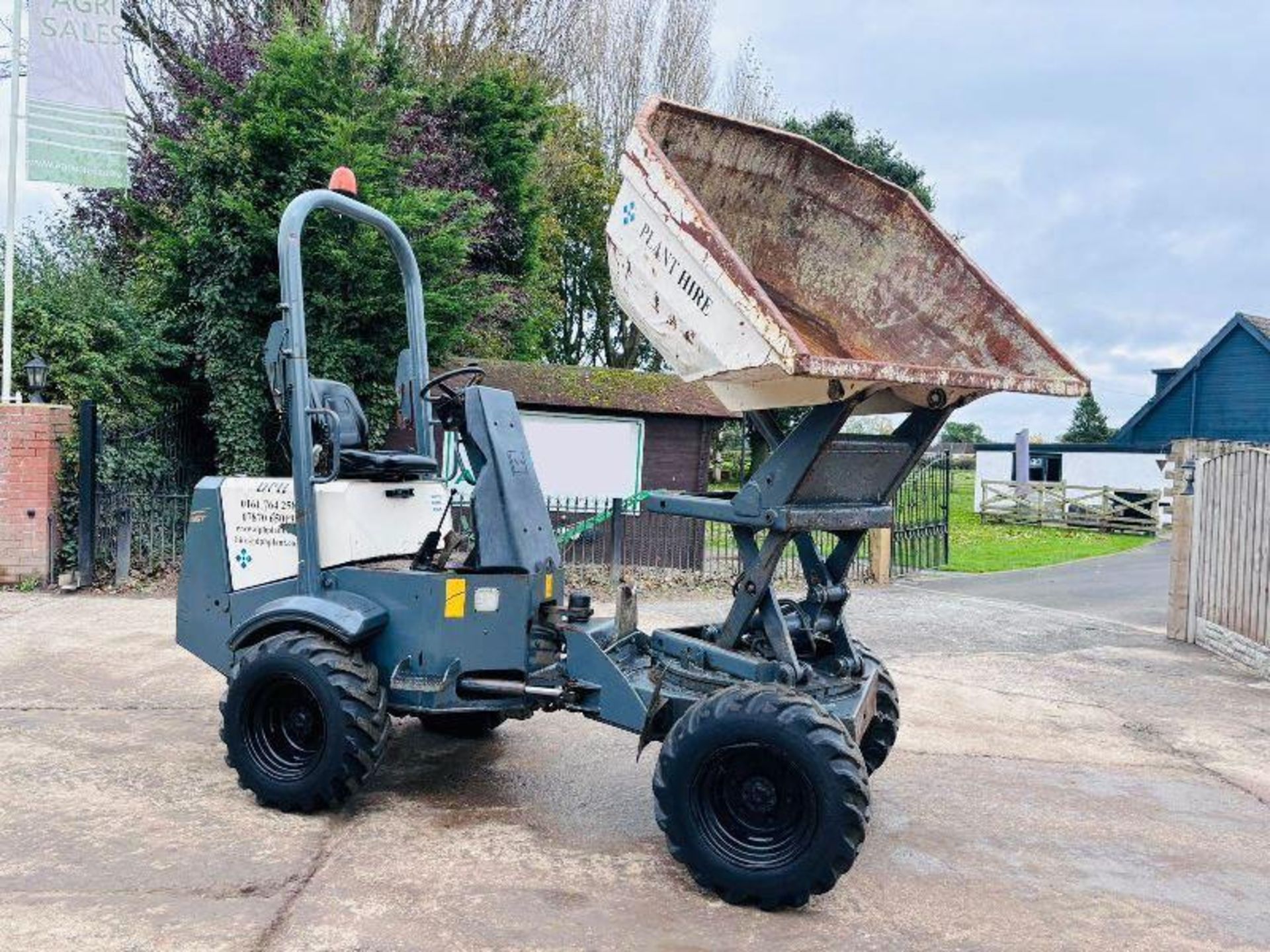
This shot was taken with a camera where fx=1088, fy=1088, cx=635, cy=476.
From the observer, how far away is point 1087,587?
49.1 ft

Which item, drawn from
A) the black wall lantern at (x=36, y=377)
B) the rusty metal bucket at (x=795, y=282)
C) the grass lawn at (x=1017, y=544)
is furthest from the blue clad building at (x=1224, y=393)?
the rusty metal bucket at (x=795, y=282)

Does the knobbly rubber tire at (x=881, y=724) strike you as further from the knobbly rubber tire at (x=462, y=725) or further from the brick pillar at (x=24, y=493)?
the brick pillar at (x=24, y=493)

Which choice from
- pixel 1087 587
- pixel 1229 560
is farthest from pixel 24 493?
pixel 1087 587

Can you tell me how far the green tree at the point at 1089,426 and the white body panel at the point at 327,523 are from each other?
45.3 metres

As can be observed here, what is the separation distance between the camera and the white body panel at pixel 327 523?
5.25 meters

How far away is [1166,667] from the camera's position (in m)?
9.41

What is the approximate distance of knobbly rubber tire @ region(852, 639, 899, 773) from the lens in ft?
17.4

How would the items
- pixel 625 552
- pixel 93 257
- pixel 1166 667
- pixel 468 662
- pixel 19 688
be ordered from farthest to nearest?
pixel 93 257
pixel 625 552
pixel 1166 667
pixel 19 688
pixel 468 662

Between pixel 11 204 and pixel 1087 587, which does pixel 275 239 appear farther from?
pixel 1087 587

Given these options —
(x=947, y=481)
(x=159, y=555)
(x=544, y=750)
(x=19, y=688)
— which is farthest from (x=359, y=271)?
(x=947, y=481)

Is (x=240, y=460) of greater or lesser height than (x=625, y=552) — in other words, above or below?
above

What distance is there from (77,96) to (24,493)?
4.55 meters

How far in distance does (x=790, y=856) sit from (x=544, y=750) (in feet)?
7.79

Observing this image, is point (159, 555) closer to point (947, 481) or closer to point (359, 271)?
point (359, 271)
